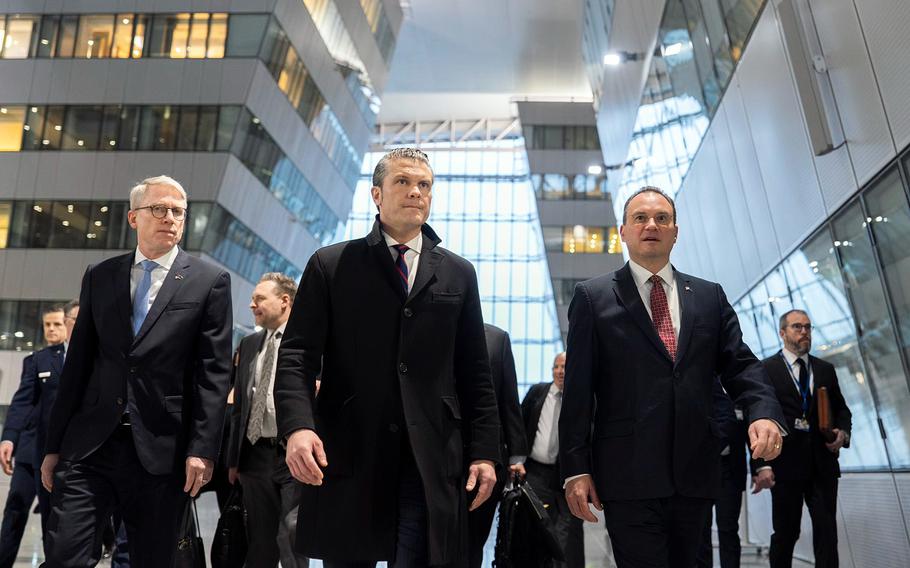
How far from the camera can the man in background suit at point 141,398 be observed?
4.43 m

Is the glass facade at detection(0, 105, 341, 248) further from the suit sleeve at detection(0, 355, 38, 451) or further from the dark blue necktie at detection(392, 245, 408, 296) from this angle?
the dark blue necktie at detection(392, 245, 408, 296)

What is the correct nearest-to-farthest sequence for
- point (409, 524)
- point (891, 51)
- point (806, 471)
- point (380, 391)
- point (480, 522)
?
point (409, 524)
point (380, 391)
point (480, 522)
point (891, 51)
point (806, 471)

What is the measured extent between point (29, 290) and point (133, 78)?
939 centimetres

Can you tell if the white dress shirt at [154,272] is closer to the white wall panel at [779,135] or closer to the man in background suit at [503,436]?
the man in background suit at [503,436]

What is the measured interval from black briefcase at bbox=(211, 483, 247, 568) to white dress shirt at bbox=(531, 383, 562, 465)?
3661 millimetres

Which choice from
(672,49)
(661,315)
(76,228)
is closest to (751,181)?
(672,49)

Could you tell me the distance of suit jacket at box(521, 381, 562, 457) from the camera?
9680mm

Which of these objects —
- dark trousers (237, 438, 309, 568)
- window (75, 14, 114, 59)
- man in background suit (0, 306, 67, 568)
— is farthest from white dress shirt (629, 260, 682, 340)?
window (75, 14, 114, 59)

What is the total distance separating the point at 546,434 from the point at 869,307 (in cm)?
Answer: 358

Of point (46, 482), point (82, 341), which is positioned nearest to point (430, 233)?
point (82, 341)

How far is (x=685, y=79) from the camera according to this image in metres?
17.3

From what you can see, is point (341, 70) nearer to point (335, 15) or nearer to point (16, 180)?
point (335, 15)

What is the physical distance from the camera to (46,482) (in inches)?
180

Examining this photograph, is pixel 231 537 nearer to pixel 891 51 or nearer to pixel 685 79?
pixel 891 51
